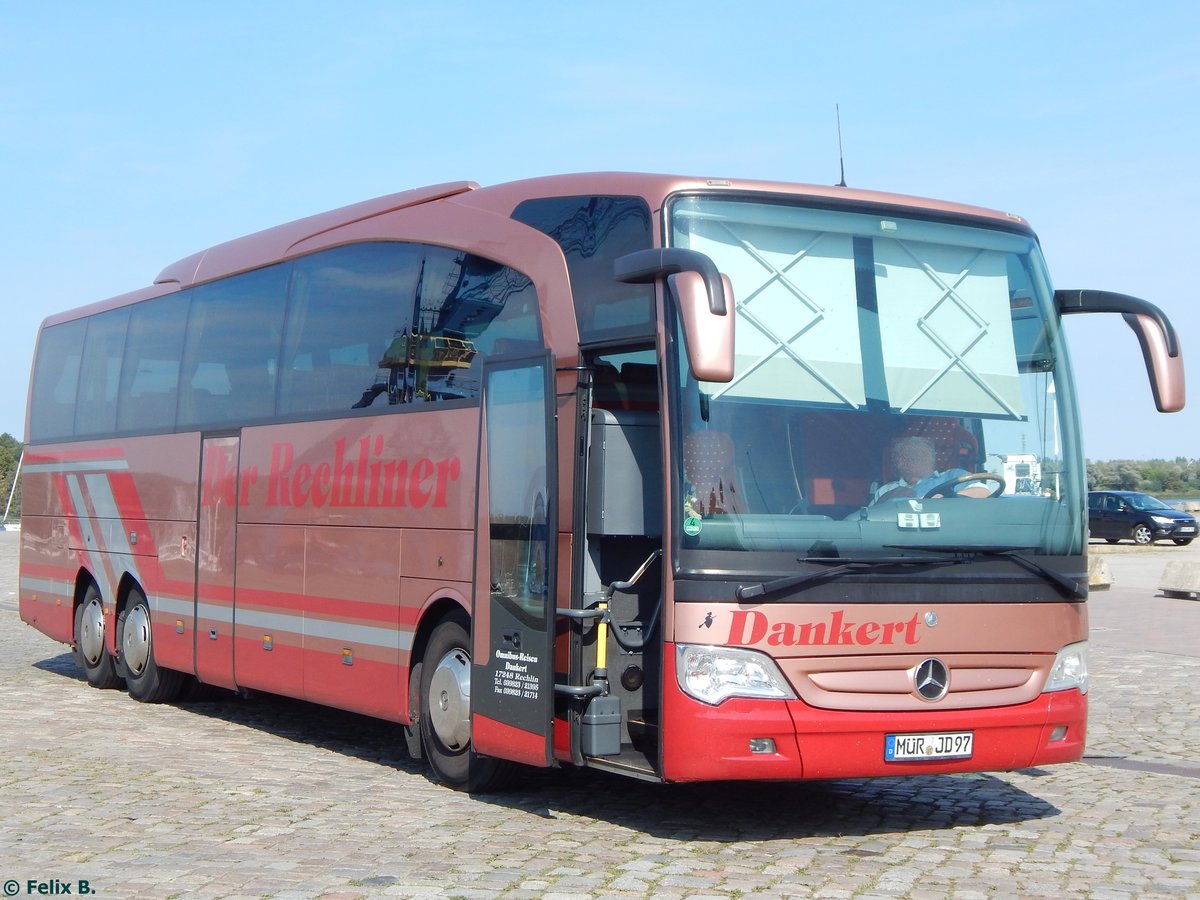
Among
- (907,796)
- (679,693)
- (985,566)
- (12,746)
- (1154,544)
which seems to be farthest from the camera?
(1154,544)

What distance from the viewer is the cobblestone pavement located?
707 cm

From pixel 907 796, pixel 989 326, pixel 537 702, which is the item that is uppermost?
pixel 989 326

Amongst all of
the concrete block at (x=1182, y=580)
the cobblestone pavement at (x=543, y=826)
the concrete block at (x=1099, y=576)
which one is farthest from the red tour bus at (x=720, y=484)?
the concrete block at (x=1099, y=576)

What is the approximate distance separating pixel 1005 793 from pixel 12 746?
6819 millimetres

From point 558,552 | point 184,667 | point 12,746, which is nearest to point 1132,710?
point 558,552

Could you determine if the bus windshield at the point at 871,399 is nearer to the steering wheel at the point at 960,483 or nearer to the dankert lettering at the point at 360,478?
the steering wheel at the point at 960,483

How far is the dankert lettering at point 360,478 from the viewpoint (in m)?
10.1

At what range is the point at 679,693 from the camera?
25.6 feet

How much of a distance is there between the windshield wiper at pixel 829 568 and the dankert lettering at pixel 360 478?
8.71ft

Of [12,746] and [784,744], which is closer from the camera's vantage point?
[784,744]

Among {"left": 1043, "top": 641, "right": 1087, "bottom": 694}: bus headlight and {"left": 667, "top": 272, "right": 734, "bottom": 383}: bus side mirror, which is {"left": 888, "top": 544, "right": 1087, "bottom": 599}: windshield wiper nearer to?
{"left": 1043, "top": 641, "right": 1087, "bottom": 694}: bus headlight

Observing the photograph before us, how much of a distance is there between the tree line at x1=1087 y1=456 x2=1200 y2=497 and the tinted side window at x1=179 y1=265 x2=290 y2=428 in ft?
277

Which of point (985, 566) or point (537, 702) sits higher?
point (985, 566)

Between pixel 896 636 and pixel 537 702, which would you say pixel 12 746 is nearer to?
pixel 537 702
